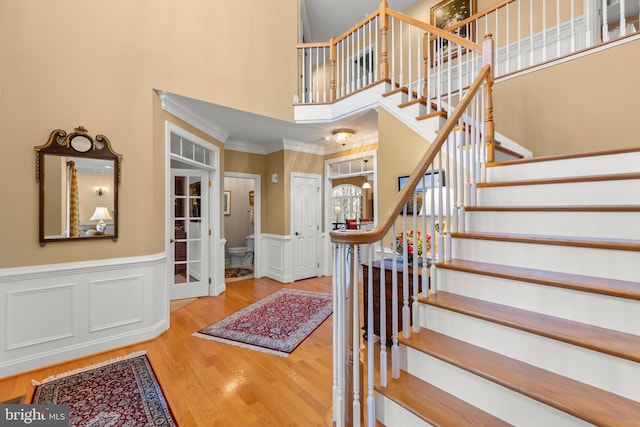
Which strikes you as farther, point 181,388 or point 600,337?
point 181,388

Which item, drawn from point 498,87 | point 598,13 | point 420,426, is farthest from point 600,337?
point 598,13

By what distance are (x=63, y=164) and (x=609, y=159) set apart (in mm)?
4302

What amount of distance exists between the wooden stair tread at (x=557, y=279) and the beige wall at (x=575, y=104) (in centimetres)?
209

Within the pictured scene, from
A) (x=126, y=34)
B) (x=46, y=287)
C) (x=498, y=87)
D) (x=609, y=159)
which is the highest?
(x=126, y=34)

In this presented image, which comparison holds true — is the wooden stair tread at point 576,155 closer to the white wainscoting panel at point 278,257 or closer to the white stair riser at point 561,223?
the white stair riser at point 561,223

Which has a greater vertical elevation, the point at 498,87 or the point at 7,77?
the point at 498,87

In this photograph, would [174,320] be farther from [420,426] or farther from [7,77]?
[420,426]

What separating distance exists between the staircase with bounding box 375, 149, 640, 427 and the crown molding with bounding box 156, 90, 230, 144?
3207mm

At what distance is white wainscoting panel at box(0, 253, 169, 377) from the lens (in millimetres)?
2301

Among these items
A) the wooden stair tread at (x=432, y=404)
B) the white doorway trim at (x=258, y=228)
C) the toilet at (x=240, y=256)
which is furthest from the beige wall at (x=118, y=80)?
the toilet at (x=240, y=256)

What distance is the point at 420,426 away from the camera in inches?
49.5

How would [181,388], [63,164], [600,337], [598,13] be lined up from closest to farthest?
[600,337] → [181,388] → [63,164] → [598,13]

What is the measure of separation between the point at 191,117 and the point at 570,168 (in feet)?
12.8

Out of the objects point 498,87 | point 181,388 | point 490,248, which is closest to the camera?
point 490,248
